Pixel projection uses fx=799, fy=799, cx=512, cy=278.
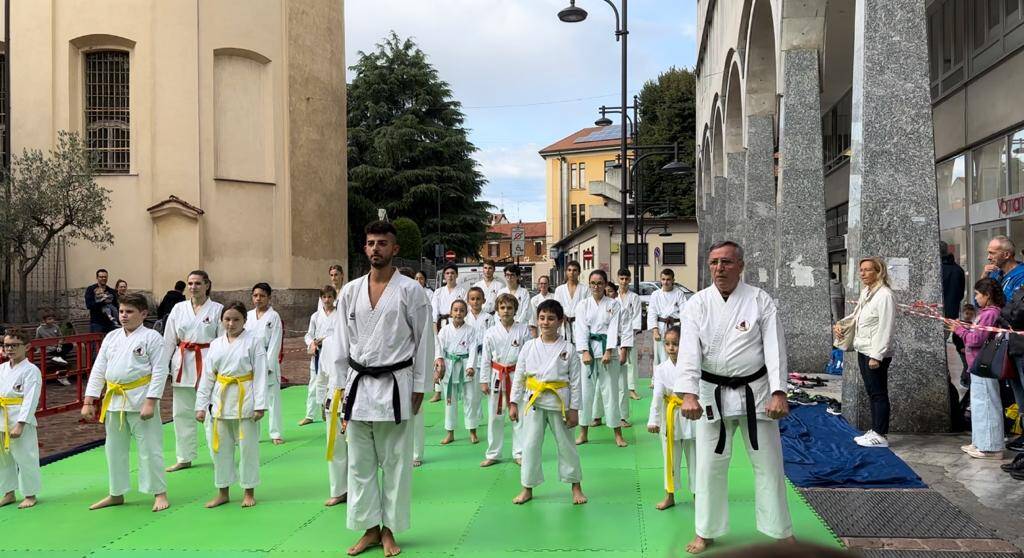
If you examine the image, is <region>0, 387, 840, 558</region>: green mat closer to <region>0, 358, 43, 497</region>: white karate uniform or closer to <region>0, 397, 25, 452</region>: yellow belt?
<region>0, 358, 43, 497</region>: white karate uniform

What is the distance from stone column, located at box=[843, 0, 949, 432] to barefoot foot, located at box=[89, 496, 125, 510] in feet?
24.2

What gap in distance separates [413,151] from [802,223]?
31.7 metres

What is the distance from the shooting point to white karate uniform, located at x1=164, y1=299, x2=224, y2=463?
26.0 feet

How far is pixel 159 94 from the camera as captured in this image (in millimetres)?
21016

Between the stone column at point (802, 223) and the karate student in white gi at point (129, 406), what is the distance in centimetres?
970

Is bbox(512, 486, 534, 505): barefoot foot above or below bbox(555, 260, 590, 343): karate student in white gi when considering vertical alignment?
below

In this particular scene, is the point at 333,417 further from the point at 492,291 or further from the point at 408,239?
the point at 408,239

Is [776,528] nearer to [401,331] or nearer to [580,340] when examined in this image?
[401,331]

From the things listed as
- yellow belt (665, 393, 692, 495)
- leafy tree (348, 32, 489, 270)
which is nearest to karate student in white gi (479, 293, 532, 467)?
yellow belt (665, 393, 692, 495)

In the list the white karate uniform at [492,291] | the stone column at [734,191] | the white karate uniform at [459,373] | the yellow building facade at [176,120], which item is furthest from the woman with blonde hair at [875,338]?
the yellow building facade at [176,120]

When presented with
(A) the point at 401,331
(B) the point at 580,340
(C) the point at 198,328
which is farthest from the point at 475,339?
(A) the point at 401,331

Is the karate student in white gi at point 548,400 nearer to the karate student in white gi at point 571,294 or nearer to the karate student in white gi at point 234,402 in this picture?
the karate student in white gi at point 234,402

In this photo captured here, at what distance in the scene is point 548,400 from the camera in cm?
656

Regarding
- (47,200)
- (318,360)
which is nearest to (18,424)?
(318,360)
